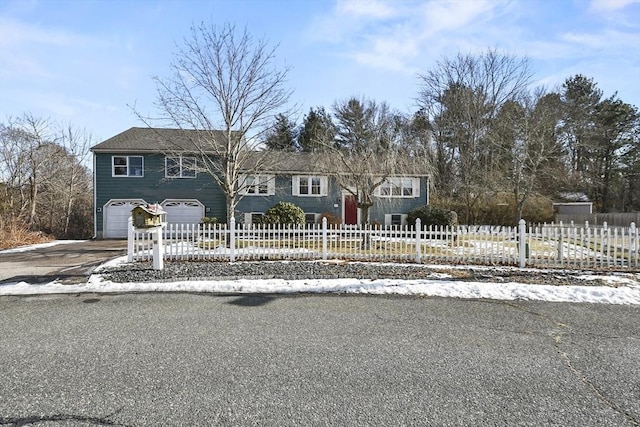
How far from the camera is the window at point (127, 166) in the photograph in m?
20.5

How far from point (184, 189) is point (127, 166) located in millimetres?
3189

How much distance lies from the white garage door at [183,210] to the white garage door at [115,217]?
1350mm

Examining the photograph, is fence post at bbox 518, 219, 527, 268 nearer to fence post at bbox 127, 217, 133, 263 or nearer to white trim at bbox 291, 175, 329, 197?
fence post at bbox 127, 217, 133, 263

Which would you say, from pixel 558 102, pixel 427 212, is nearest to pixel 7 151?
pixel 427 212

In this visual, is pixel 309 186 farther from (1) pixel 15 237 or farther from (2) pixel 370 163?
(1) pixel 15 237

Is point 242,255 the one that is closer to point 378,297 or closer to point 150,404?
point 378,297

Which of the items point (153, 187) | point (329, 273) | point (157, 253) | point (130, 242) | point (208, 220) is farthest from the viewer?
point (153, 187)

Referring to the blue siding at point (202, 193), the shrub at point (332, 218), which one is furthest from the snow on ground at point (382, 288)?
the shrub at point (332, 218)

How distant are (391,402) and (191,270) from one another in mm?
6615

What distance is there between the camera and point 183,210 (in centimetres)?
2083

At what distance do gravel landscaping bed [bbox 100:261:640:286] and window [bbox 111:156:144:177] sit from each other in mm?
12768

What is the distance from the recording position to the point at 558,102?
30.2 m

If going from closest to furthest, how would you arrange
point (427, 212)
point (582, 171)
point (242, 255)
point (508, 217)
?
point (242, 255)
point (427, 212)
point (508, 217)
point (582, 171)

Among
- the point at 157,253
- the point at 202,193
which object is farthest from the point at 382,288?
the point at 202,193
